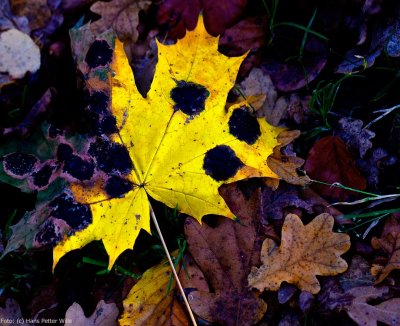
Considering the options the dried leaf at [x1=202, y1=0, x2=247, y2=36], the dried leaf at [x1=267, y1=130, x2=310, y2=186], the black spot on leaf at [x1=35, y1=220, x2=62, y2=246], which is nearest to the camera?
the black spot on leaf at [x1=35, y1=220, x2=62, y2=246]

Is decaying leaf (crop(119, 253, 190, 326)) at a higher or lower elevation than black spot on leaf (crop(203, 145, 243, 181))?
lower

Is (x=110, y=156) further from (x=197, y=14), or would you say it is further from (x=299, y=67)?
Result: (x=299, y=67)

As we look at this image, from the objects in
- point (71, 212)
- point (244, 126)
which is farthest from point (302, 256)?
point (71, 212)

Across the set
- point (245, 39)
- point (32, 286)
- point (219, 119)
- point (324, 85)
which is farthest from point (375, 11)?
point (32, 286)

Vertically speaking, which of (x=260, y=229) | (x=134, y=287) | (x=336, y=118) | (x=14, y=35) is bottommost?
(x=134, y=287)

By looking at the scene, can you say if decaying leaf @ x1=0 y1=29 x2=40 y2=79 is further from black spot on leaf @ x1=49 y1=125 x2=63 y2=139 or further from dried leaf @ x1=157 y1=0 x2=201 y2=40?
dried leaf @ x1=157 y1=0 x2=201 y2=40

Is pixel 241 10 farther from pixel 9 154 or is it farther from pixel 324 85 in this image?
pixel 9 154

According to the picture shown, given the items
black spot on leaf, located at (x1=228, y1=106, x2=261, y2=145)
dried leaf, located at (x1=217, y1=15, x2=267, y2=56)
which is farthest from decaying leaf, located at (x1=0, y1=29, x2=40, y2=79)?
black spot on leaf, located at (x1=228, y1=106, x2=261, y2=145)
